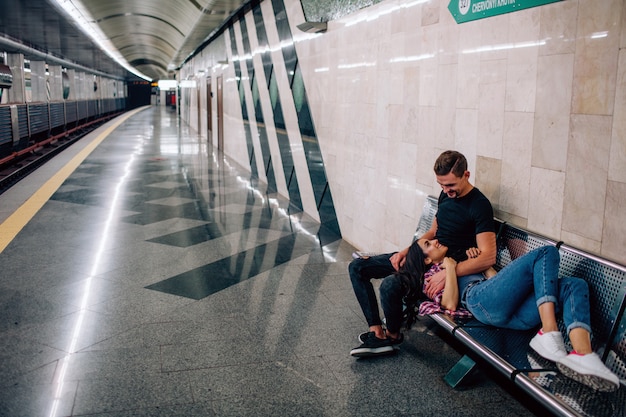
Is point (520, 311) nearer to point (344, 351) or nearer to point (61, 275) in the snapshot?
point (344, 351)

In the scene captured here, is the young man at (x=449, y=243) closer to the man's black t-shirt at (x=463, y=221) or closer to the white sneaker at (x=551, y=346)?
the man's black t-shirt at (x=463, y=221)

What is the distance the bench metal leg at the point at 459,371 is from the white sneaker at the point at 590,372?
50 cm

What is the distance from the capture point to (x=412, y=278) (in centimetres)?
269

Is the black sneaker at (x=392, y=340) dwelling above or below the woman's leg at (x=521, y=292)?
below

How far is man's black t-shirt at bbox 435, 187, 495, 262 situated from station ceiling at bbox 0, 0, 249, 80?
6.32m

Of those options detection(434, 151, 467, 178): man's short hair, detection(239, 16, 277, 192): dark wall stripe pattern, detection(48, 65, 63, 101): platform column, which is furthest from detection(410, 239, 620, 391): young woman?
detection(48, 65, 63, 101): platform column

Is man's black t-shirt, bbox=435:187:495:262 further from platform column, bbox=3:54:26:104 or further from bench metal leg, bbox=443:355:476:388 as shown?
platform column, bbox=3:54:26:104

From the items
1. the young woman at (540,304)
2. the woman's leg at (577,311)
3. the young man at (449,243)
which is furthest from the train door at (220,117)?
the woman's leg at (577,311)

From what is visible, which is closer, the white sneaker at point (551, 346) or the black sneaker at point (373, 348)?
the white sneaker at point (551, 346)

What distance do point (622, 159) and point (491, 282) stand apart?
717 millimetres

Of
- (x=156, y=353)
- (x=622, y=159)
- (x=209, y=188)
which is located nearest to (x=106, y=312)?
(x=156, y=353)

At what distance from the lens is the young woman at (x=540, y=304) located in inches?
75.9

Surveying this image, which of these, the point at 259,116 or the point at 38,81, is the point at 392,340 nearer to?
the point at 259,116

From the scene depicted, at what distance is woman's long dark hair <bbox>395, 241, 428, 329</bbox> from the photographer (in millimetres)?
2678
